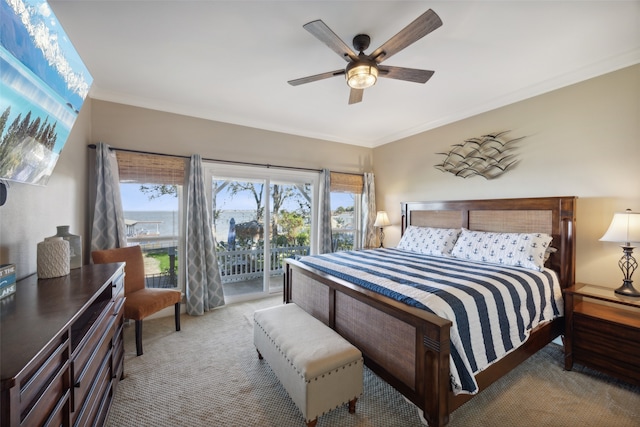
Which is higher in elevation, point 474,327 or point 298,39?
point 298,39

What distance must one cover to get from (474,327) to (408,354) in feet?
1.49

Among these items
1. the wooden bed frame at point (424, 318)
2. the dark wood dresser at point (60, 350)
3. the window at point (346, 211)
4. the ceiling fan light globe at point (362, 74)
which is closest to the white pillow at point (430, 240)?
the wooden bed frame at point (424, 318)

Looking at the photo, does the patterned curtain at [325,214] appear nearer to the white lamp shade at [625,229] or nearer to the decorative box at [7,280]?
the white lamp shade at [625,229]

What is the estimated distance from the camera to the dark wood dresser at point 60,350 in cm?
77

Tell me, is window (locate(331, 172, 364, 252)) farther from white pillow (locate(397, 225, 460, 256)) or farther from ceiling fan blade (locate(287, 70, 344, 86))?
ceiling fan blade (locate(287, 70, 344, 86))

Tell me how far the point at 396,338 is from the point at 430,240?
2.01 meters

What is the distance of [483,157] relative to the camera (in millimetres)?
3330

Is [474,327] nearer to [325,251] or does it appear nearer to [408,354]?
[408,354]

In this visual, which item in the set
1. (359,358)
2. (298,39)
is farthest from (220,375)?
(298,39)

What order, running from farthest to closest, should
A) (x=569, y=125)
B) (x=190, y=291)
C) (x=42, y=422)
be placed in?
(x=190, y=291) → (x=569, y=125) → (x=42, y=422)

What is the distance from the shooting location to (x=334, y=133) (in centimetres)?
445

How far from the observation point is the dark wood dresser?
77 centimetres

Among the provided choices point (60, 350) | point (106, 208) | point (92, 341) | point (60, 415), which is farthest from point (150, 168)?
point (60, 415)

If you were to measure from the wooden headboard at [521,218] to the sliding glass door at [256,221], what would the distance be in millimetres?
1986
